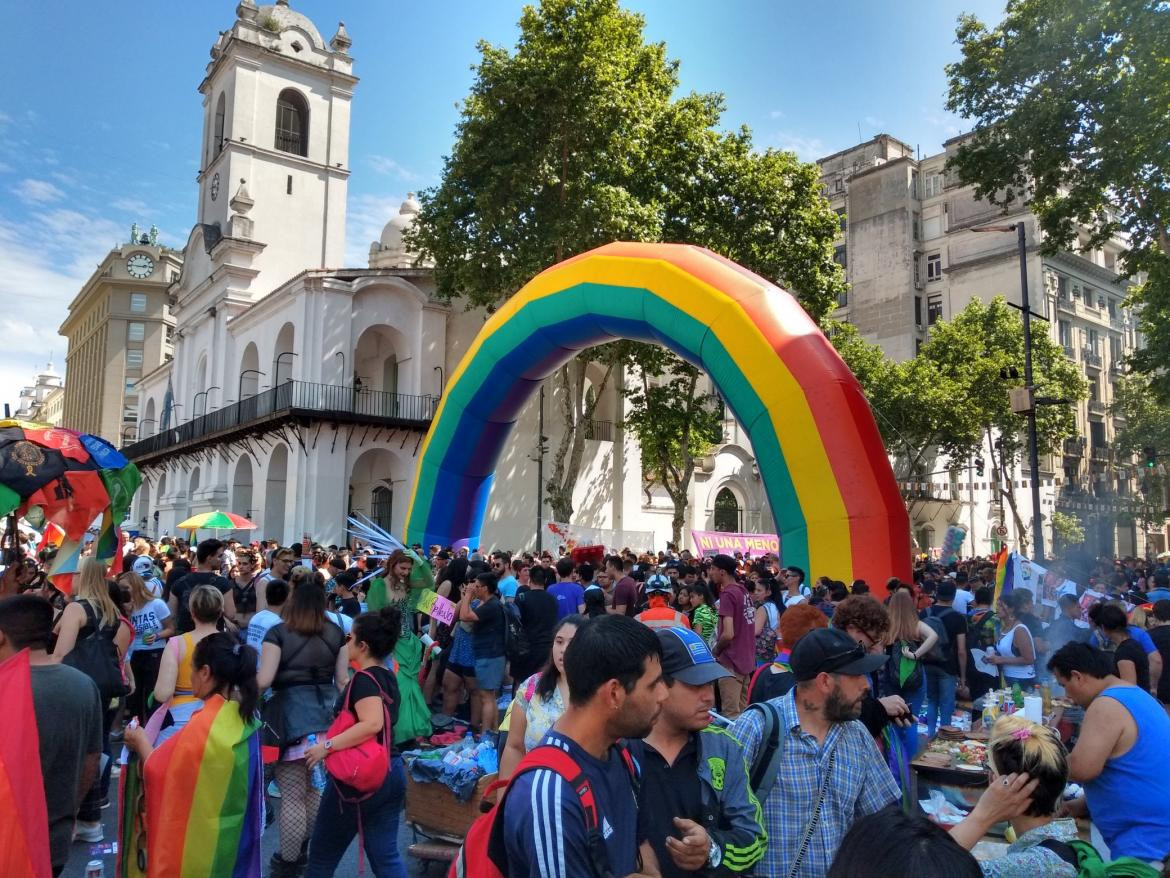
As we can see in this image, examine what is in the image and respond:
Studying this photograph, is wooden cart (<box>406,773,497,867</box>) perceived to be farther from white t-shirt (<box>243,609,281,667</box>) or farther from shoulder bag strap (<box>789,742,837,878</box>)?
shoulder bag strap (<box>789,742,837,878</box>)

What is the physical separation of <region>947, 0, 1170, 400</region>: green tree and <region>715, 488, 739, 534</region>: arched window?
1889cm

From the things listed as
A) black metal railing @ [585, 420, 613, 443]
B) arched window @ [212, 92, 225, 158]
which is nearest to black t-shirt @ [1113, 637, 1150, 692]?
black metal railing @ [585, 420, 613, 443]

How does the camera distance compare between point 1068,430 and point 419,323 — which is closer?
point 419,323

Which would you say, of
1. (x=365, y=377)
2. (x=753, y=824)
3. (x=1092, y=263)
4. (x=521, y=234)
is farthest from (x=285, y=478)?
(x=1092, y=263)

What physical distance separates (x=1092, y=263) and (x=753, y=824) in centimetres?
5121

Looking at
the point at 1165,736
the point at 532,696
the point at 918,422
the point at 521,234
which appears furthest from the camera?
the point at 918,422

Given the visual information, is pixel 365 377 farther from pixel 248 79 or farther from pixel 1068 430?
pixel 1068 430

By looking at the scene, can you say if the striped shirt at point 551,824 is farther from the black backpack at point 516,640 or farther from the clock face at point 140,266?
the clock face at point 140,266

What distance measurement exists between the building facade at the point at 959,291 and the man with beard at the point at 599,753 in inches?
1571

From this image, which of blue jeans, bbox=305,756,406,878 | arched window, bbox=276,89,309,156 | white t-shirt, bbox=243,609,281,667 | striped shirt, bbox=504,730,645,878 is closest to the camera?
striped shirt, bbox=504,730,645,878

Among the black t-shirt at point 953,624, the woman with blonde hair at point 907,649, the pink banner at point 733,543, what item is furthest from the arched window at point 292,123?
the woman with blonde hair at point 907,649

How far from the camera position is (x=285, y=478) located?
1161 inches

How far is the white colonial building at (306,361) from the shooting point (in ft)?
89.9

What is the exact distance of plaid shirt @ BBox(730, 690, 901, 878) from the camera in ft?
Result: 10.2
